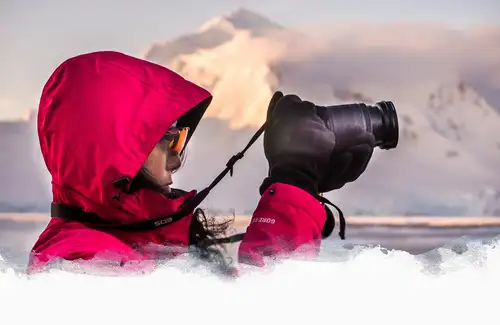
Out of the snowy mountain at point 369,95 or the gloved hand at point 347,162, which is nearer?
the gloved hand at point 347,162

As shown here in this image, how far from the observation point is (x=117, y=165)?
0.60 m

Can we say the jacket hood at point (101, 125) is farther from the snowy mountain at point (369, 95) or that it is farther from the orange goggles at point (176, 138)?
the snowy mountain at point (369, 95)

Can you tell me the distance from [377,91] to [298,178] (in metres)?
0.19

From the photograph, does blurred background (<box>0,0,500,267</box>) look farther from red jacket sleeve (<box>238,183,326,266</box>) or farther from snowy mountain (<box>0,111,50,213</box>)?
red jacket sleeve (<box>238,183,326,266</box>)

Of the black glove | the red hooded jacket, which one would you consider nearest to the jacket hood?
the red hooded jacket

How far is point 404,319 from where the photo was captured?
1.88ft

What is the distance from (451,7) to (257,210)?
0.35 meters

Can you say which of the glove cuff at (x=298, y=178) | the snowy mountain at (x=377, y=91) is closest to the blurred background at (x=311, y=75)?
the snowy mountain at (x=377, y=91)

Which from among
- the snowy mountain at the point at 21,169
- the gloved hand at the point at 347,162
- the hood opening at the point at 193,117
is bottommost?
the snowy mountain at the point at 21,169

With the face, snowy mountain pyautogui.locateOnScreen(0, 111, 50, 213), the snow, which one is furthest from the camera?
snowy mountain pyautogui.locateOnScreen(0, 111, 50, 213)

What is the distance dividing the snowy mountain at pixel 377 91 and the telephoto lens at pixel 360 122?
0.29ft

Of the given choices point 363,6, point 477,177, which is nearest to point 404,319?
point 477,177

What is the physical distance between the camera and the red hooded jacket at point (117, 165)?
1.95ft

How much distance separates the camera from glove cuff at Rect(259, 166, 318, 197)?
26.3 inches
